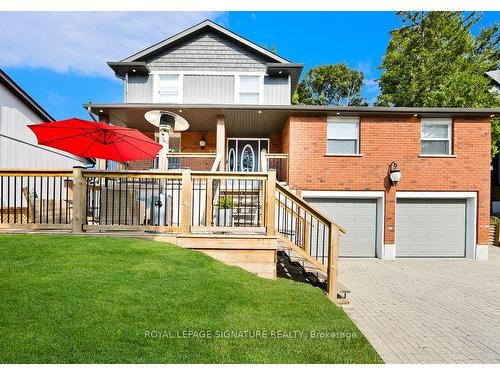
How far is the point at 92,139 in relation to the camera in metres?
6.88

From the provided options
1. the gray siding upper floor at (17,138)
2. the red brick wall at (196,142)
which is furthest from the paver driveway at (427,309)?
the gray siding upper floor at (17,138)

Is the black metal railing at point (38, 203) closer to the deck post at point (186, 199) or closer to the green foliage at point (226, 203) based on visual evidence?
the deck post at point (186, 199)

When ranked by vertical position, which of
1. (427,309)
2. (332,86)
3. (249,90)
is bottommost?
(427,309)

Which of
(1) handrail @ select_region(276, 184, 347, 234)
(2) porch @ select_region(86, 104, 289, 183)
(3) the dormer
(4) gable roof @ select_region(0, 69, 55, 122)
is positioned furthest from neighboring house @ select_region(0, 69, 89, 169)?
(1) handrail @ select_region(276, 184, 347, 234)

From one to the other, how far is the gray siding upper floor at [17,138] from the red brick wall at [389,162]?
1047 cm

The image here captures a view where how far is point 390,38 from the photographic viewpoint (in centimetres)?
2288

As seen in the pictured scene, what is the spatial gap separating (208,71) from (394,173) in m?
9.34

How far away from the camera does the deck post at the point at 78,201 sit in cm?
600

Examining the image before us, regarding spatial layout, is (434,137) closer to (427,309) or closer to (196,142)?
(427,309)

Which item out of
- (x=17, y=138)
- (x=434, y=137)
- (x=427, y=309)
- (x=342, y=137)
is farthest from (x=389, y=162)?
(x=17, y=138)

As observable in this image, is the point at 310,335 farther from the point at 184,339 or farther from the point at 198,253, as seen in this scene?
the point at 198,253

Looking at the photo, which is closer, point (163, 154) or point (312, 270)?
point (312, 270)

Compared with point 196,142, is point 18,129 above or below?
above

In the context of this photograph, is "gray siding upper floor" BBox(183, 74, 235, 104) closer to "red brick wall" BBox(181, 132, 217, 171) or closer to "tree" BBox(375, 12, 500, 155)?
"red brick wall" BBox(181, 132, 217, 171)
